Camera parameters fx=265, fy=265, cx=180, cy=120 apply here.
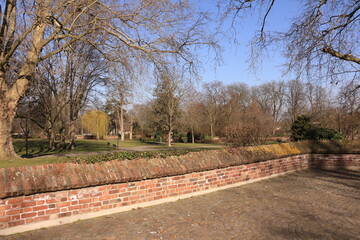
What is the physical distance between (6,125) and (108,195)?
8.80 metres

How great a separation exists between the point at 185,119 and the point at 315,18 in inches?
1478

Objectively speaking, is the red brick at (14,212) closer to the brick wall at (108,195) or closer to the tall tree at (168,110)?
the brick wall at (108,195)

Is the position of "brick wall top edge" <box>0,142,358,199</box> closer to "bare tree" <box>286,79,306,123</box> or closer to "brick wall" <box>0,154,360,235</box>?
"brick wall" <box>0,154,360,235</box>

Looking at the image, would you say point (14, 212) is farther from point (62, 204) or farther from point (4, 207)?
point (62, 204)

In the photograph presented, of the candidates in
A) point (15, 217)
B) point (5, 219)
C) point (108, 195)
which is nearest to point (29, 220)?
point (15, 217)

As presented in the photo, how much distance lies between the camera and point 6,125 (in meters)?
11.0

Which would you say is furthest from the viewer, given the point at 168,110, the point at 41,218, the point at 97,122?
the point at 97,122

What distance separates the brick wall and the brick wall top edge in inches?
4.9

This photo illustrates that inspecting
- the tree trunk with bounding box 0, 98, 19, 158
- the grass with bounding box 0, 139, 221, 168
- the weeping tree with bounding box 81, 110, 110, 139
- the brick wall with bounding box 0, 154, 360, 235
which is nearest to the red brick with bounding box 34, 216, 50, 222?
the brick wall with bounding box 0, 154, 360, 235

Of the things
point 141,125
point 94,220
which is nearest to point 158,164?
point 94,220

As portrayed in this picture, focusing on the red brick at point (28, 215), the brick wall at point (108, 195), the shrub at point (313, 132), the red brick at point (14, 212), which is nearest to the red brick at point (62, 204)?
the brick wall at point (108, 195)

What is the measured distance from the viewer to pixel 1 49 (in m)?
10.4

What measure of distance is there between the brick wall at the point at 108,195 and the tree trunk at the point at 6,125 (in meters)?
8.58

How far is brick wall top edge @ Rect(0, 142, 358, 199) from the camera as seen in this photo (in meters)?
3.73
